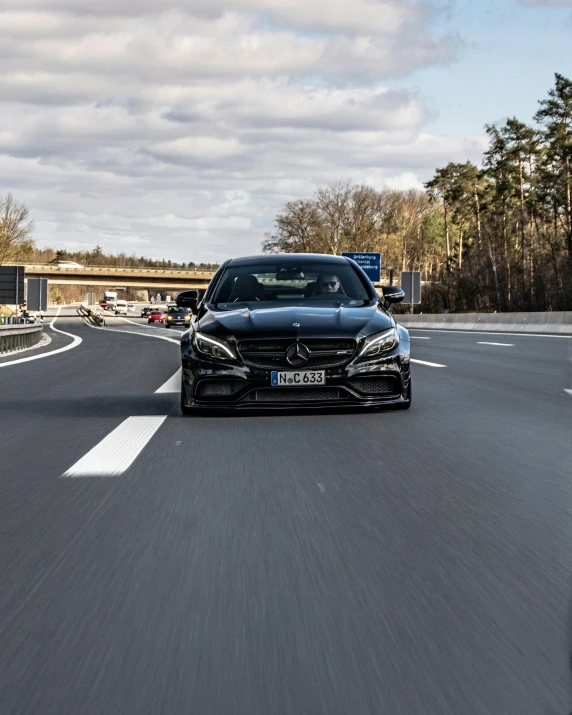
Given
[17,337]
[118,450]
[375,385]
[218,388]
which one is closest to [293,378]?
[218,388]

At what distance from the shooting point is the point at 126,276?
462ft

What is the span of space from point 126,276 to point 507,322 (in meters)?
107

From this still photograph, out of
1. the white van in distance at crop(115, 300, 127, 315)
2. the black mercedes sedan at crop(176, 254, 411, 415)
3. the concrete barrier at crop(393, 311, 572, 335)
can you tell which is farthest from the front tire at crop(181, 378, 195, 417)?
the white van in distance at crop(115, 300, 127, 315)

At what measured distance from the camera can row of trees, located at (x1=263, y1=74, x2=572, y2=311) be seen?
2928 inches

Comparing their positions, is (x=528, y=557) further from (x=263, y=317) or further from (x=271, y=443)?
(x=263, y=317)

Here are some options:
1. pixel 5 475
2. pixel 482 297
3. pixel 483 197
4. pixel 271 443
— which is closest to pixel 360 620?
pixel 5 475

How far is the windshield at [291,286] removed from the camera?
10.8 metres

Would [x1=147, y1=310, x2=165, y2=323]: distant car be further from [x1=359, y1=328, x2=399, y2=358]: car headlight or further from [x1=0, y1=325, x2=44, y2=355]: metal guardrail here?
[x1=359, y1=328, x2=399, y2=358]: car headlight

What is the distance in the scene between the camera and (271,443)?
830 centimetres

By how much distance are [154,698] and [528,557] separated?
2124 millimetres

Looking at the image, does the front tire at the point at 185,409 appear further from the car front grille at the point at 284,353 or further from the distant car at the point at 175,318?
the distant car at the point at 175,318

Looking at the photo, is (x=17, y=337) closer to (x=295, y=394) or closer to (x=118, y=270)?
(x=295, y=394)

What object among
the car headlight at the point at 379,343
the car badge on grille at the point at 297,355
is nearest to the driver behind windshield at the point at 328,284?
the car headlight at the point at 379,343

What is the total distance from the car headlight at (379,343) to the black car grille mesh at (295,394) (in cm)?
41
